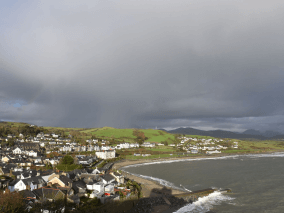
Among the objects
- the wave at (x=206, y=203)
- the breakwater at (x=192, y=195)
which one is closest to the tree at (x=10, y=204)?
the wave at (x=206, y=203)

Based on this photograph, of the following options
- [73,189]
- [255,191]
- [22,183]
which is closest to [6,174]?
[22,183]

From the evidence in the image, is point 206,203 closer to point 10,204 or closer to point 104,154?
point 10,204

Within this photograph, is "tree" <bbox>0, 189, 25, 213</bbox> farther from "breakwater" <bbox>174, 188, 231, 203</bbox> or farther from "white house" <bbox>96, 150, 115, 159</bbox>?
"white house" <bbox>96, 150, 115, 159</bbox>

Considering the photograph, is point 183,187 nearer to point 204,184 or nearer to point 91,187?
point 204,184

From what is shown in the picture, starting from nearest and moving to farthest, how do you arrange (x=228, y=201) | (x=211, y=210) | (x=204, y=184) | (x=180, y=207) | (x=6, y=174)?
(x=211, y=210) → (x=180, y=207) → (x=228, y=201) → (x=6, y=174) → (x=204, y=184)

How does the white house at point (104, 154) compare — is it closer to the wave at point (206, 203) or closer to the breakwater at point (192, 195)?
the breakwater at point (192, 195)

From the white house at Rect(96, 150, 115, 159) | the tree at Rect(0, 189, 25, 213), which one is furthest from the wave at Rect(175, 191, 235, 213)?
the white house at Rect(96, 150, 115, 159)

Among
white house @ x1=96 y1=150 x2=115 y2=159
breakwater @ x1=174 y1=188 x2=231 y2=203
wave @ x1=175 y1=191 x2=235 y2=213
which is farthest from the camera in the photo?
white house @ x1=96 y1=150 x2=115 y2=159

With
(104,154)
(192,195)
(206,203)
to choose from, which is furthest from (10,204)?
(104,154)
